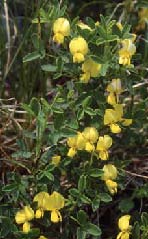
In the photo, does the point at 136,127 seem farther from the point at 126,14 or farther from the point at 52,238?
the point at 126,14

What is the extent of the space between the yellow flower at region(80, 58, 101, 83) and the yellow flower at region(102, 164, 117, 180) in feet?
0.63

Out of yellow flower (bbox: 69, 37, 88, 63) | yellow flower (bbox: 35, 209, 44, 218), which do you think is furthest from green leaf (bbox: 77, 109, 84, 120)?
yellow flower (bbox: 35, 209, 44, 218)

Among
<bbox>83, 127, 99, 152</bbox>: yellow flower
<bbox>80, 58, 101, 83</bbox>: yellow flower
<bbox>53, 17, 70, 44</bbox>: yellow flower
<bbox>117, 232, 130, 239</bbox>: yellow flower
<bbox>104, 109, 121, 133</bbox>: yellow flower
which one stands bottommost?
<bbox>117, 232, 130, 239</bbox>: yellow flower

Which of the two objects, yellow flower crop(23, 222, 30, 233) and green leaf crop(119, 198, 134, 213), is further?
green leaf crop(119, 198, 134, 213)

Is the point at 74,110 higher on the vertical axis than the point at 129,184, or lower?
higher

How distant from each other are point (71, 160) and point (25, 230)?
179 mm

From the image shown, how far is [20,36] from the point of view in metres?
→ 1.87

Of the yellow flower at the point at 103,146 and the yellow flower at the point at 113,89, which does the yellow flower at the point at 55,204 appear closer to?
the yellow flower at the point at 103,146

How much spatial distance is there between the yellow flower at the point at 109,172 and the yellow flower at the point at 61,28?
0.93ft

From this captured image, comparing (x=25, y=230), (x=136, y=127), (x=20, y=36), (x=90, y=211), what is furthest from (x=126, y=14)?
(x=25, y=230)

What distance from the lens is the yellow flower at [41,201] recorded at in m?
1.40

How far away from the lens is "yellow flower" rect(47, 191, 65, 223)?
140 cm

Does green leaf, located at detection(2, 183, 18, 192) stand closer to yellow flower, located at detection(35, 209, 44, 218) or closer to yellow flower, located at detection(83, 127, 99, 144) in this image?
yellow flower, located at detection(35, 209, 44, 218)

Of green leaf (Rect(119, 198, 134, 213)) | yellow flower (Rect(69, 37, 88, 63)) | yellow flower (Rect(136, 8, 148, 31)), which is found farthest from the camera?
yellow flower (Rect(136, 8, 148, 31))
